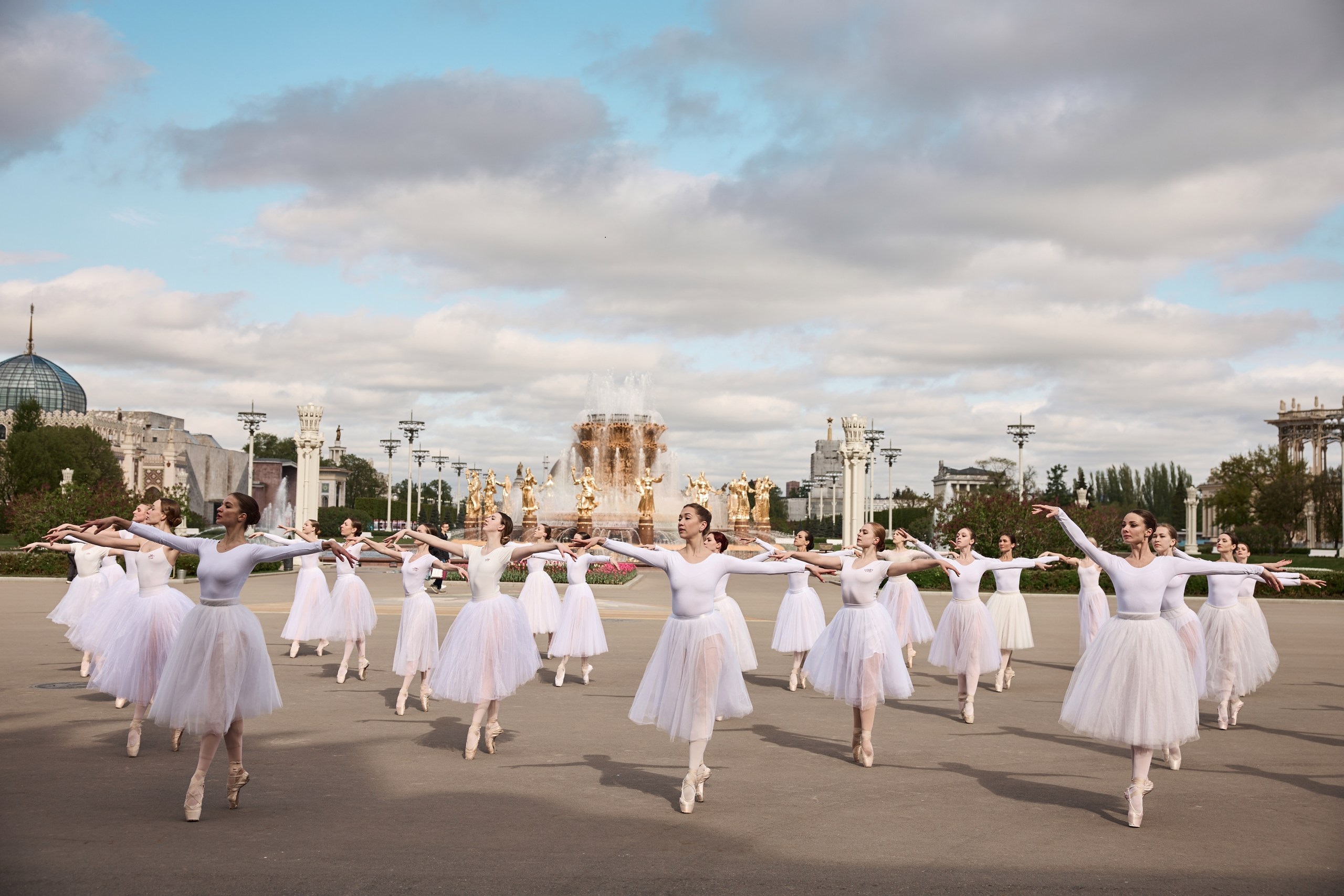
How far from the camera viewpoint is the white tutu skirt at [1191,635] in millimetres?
11641

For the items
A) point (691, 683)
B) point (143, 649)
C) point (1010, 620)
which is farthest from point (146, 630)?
point (1010, 620)

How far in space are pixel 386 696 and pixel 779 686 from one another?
517 centimetres

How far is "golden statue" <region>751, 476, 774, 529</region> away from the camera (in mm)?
61062

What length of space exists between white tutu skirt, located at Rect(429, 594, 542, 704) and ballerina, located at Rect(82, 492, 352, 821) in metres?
2.05

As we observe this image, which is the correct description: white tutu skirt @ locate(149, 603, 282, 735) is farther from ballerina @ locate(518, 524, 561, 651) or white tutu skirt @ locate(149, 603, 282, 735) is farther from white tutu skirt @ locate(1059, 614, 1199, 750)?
ballerina @ locate(518, 524, 561, 651)

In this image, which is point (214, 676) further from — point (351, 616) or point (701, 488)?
point (701, 488)

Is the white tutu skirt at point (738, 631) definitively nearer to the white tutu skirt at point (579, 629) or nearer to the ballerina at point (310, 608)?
the white tutu skirt at point (579, 629)

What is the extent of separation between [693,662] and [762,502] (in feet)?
175

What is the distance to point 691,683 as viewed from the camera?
8.51 metres

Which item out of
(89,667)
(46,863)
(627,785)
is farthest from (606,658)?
(46,863)

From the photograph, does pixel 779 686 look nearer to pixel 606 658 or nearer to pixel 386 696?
pixel 606 658

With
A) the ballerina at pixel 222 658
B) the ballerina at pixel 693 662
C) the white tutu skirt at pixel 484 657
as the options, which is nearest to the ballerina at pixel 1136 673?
the ballerina at pixel 693 662

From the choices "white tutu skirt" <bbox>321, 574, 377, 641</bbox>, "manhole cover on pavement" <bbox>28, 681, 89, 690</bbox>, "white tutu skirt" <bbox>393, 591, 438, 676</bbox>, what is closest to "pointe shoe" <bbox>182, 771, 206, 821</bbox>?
"white tutu skirt" <bbox>393, 591, 438, 676</bbox>

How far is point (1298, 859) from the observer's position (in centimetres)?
703
